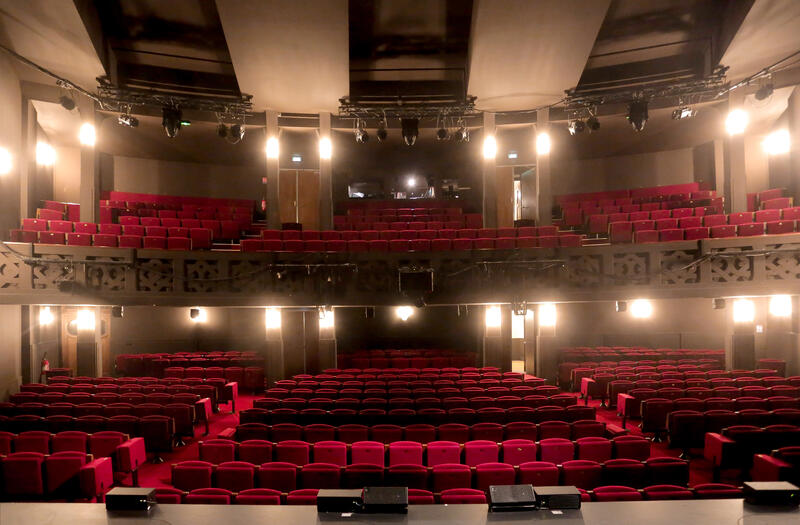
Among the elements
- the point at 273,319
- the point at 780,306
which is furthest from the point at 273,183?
the point at 780,306

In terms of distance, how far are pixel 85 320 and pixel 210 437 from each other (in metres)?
6.50

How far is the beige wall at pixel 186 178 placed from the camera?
16031 millimetres

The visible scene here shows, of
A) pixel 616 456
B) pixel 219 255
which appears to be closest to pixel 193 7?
pixel 219 255

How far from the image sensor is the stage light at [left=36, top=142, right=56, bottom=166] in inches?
510

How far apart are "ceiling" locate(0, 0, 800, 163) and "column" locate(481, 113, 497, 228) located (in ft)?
1.46

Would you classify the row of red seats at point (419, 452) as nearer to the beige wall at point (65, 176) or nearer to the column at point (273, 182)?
the column at point (273, 182)

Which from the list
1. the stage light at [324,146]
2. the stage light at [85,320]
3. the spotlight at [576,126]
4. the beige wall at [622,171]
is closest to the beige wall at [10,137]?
the stage light at [85,320]

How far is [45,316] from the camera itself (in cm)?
1191

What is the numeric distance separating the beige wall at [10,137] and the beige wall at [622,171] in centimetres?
1545

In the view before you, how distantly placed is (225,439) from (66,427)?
9.40 feet

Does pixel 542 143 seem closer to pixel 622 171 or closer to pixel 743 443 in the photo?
pixel 622 171

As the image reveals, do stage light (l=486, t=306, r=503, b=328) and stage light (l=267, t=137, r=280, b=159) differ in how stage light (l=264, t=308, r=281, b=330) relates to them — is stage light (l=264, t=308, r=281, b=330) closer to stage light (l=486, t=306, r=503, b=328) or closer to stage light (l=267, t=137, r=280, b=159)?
stage light (l=267, t=137, r=280, b=159)

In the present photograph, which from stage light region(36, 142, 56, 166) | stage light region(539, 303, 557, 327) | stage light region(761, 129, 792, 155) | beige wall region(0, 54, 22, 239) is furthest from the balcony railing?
stage light region(36, 142, 56, 166)

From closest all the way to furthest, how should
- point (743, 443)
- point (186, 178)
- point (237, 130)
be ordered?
point (743, 443)
point (237, 130)
point (186, 178)
